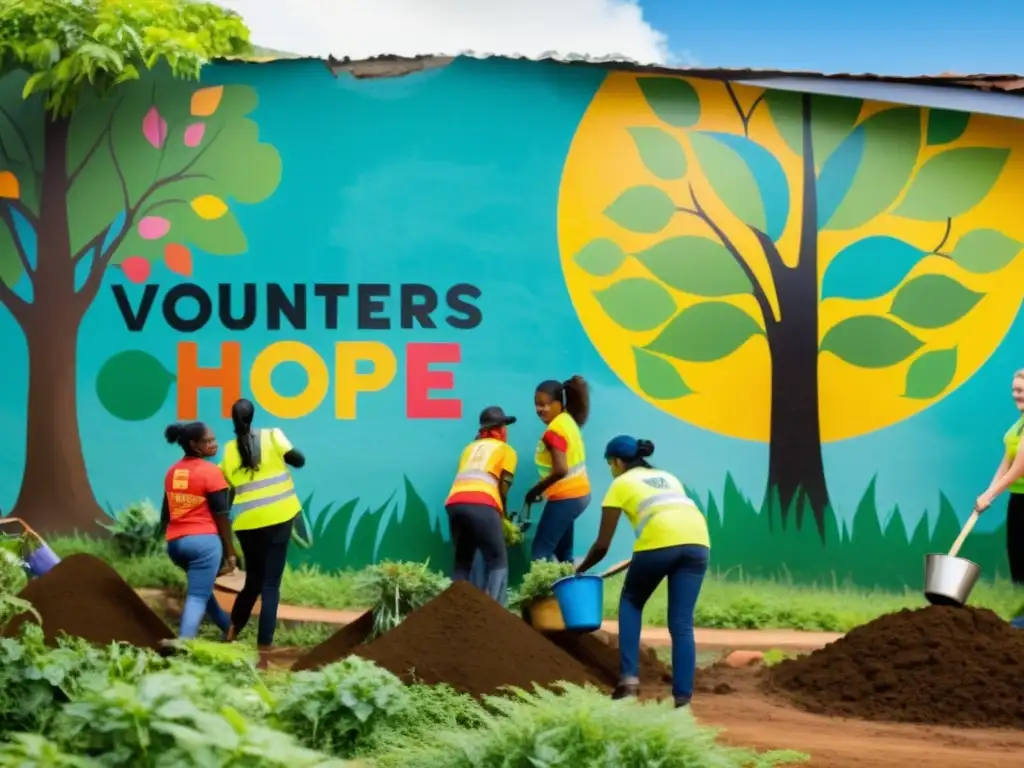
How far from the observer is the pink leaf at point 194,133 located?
1143 centimetres

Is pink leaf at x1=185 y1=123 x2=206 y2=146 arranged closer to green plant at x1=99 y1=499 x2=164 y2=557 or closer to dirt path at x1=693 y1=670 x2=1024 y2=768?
green plant at x1=99 y1=499 x2=164 y2=557

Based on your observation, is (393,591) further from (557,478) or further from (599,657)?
(557,478)

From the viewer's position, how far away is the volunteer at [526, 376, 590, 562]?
10.0 meters

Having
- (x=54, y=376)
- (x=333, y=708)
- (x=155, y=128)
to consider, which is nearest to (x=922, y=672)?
(x=333, y=708)

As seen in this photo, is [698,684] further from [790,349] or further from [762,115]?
[762,115]

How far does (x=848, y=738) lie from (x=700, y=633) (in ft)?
10.2

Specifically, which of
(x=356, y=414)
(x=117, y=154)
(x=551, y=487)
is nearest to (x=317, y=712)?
(x=551, y=487)

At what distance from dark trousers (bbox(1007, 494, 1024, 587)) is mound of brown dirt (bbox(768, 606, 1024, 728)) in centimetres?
170

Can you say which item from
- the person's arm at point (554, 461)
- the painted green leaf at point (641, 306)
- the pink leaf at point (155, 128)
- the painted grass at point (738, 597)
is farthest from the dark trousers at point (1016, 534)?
the pink leaf at point (155, 128)

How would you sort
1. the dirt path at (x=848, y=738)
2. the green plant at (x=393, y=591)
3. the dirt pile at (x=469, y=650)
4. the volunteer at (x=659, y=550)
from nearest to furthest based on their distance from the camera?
the dirt path at (x=848, y=738) < the dirt pile at (x=469, y=650) < the volunteer at (x=659, y=550) < the green plant at (x=393, y=591)

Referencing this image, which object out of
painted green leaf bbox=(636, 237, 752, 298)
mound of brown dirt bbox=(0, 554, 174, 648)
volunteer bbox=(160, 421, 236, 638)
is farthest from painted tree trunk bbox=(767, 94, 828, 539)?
mound of brown dirt bbox=(0, 554, 174, 648)

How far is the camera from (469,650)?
7.18 m

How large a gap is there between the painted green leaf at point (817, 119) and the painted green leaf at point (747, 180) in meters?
0.26

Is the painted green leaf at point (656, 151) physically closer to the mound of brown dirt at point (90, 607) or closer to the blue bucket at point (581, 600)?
the blue bucket at point (581, 600)
